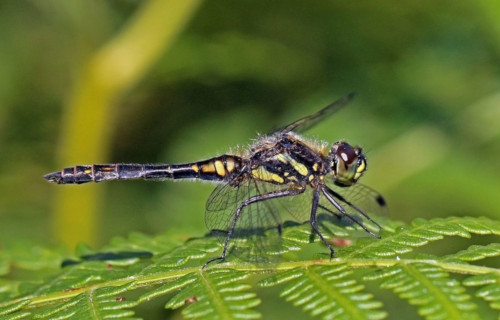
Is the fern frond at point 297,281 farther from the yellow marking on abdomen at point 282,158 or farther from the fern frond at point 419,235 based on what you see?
the yellow marking on abdomen at point 282,158

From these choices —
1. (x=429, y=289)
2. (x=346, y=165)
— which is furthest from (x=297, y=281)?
(x=346, y=165)

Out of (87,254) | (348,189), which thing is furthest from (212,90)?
(87,254)

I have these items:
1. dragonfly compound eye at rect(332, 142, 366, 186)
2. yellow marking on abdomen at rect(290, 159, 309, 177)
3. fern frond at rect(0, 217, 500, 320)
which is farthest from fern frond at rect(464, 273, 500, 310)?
yellow marking on abdomen at rect(290, 159, 309, 177)

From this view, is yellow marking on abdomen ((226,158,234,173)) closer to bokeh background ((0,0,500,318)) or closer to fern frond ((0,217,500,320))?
bokeh background ((0,0,500,318))

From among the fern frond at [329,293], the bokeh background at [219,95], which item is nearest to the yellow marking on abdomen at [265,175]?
the bokeh background at [219,95]

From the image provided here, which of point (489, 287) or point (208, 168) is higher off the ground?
point (208, 168)

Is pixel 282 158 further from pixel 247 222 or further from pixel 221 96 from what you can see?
pixel 221 96
